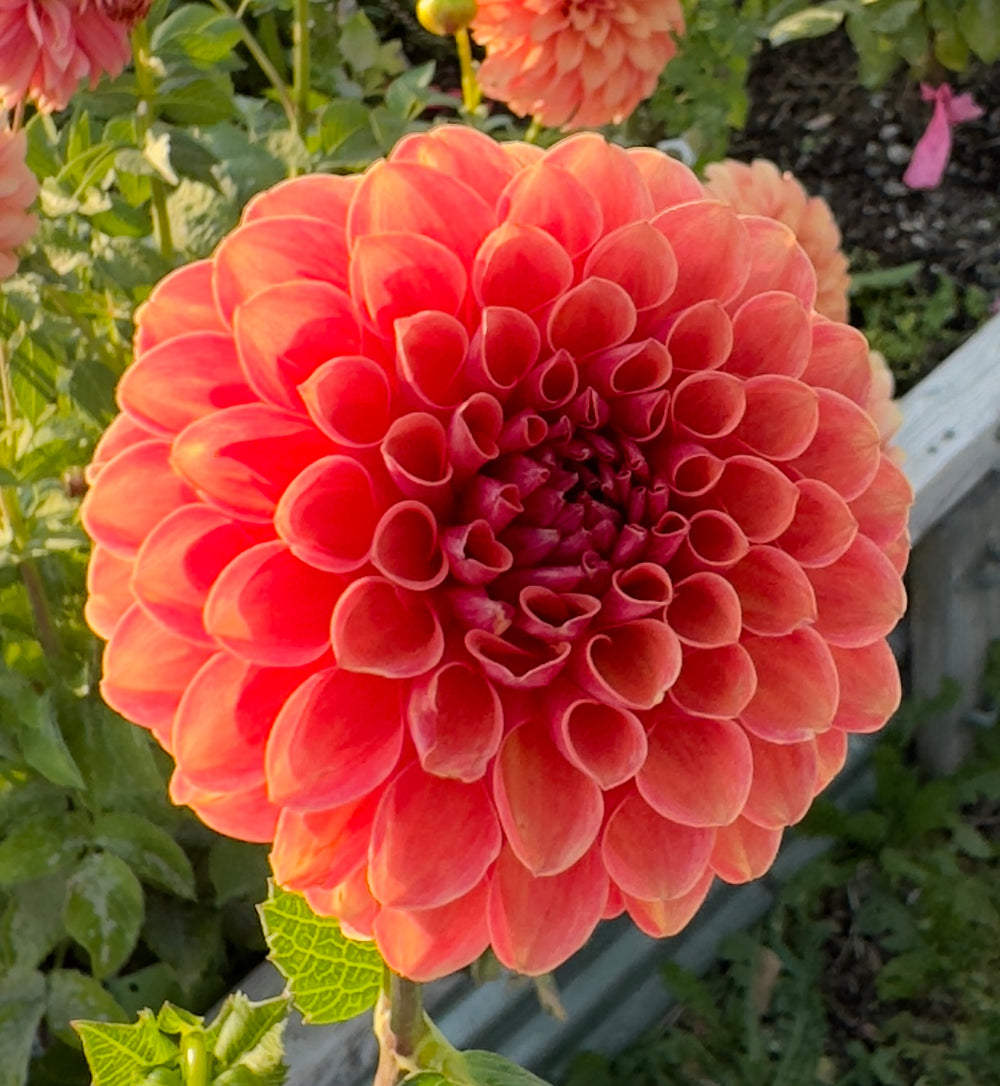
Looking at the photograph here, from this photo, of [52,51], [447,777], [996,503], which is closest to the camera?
[447,777]

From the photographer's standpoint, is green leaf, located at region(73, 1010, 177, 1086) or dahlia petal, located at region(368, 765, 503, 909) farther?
green leaf, located at region(73, 1010, 177, 1086)

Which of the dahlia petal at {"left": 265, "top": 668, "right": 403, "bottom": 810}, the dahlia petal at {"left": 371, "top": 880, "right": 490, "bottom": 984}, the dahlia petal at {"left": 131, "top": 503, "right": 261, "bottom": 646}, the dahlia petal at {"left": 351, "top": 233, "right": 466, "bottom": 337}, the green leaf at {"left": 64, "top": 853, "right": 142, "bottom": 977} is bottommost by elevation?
the green leaf at {"left": 64, "top": 853, "right": 142, "bottom": 977}

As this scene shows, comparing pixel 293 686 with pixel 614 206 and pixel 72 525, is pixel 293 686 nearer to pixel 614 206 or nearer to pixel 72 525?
pixel 614 206

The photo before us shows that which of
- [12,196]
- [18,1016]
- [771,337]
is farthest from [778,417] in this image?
[18,1016]

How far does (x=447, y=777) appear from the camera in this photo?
0.36m

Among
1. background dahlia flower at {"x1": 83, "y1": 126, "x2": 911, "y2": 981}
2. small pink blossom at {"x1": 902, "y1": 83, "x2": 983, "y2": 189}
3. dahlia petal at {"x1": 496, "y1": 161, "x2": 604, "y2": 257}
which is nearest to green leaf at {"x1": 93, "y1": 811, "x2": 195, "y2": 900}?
background dahlia flower at {"x1": 83, "y1": 126, "x2": 911, "y2": 981}

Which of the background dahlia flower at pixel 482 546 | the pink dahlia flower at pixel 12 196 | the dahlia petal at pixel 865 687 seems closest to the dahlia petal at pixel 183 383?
the background dahlia flower at pixel 482 546

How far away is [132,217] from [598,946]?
0.76 meters

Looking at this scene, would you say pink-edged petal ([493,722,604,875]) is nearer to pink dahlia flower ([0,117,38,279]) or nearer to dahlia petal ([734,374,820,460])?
dahlia petal ([734,374,820,460])

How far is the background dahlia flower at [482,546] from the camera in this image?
14.0 inches

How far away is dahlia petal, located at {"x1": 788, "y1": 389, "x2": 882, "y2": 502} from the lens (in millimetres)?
400

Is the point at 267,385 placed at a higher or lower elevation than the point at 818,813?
higher

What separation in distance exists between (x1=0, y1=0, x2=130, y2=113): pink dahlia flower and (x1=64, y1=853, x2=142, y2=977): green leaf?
1.53 feet

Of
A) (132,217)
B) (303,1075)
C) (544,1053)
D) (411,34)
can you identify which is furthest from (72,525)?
(411,34)
